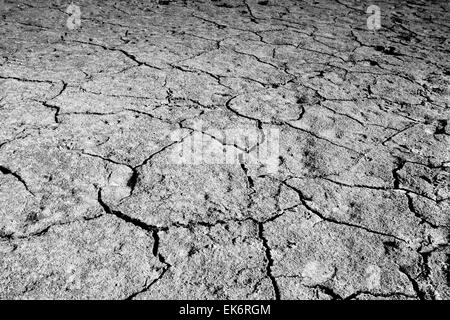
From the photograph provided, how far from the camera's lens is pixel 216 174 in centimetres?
151

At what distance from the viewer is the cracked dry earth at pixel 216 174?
1106mm

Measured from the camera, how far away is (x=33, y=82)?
2068 mm

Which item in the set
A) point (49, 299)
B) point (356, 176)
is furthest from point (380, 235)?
point (49, 299)
